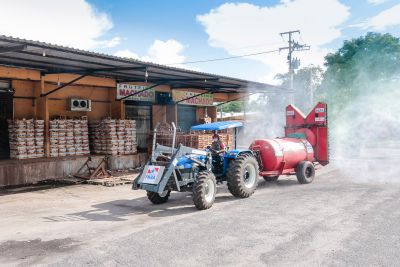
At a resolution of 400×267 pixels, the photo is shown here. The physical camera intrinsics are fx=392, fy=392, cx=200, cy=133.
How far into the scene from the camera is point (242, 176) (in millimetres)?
10031

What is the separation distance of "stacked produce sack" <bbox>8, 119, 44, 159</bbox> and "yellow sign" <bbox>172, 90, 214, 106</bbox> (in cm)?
765

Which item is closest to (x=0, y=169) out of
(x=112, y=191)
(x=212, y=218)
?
(x=112, y=191)

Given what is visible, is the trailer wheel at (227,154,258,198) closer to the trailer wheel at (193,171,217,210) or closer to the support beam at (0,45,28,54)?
the trailer wheel at (193,171,217,210)

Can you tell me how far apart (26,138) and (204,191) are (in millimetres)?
7443

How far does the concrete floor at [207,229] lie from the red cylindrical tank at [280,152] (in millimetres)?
1119

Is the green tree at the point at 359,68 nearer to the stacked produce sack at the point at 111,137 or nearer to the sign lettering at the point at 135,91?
the sign lettering at the point at 135,91

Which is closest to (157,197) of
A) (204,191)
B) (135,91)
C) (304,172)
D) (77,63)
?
(204,191)

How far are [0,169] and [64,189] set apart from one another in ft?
6.90

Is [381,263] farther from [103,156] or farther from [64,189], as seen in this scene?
[103,156]

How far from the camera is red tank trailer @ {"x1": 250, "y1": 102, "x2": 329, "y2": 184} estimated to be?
467 inches

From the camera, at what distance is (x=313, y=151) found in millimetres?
13523

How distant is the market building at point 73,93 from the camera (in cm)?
1182

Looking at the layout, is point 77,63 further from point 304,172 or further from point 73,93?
point 304,172

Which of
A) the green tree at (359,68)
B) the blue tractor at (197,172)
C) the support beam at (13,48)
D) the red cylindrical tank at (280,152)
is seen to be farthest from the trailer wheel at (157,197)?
the green tree at (359,68)
